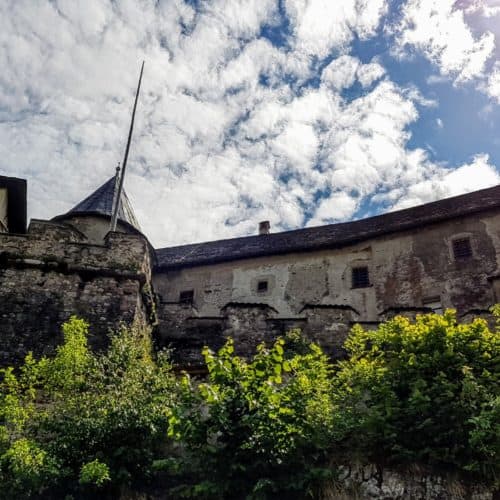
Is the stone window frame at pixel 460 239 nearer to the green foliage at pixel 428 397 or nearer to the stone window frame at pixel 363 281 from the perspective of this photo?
the stone window frame at pixel 363 281

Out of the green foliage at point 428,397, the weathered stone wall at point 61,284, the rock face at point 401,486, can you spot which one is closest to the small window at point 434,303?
the green foliage at point 428,397

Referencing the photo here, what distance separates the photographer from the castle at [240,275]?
45.6 ft

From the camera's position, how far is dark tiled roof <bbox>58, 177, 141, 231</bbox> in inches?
774

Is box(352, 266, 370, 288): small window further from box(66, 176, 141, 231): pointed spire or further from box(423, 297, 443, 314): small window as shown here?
box(66, 176, 141, 231): pointed spire

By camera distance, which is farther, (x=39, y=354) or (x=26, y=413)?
(x=39, y=354)

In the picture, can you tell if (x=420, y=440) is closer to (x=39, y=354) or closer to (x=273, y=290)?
(x=39, y=354)

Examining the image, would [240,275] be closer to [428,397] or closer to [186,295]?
[186,295]

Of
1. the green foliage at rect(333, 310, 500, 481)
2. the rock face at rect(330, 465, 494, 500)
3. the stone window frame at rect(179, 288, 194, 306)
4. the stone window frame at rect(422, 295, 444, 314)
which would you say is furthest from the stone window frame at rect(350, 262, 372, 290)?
the rock face at rect(330, 465, 494, 500)

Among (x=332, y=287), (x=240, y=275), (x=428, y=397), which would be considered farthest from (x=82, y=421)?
(x=240, y=275)

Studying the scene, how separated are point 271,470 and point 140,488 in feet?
7.90

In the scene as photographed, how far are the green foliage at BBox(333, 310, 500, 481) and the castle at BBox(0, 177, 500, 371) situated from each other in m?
3.72

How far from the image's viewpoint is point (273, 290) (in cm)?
2189

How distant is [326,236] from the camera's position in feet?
74.1

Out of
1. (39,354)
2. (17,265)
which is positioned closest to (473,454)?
(39,354)
